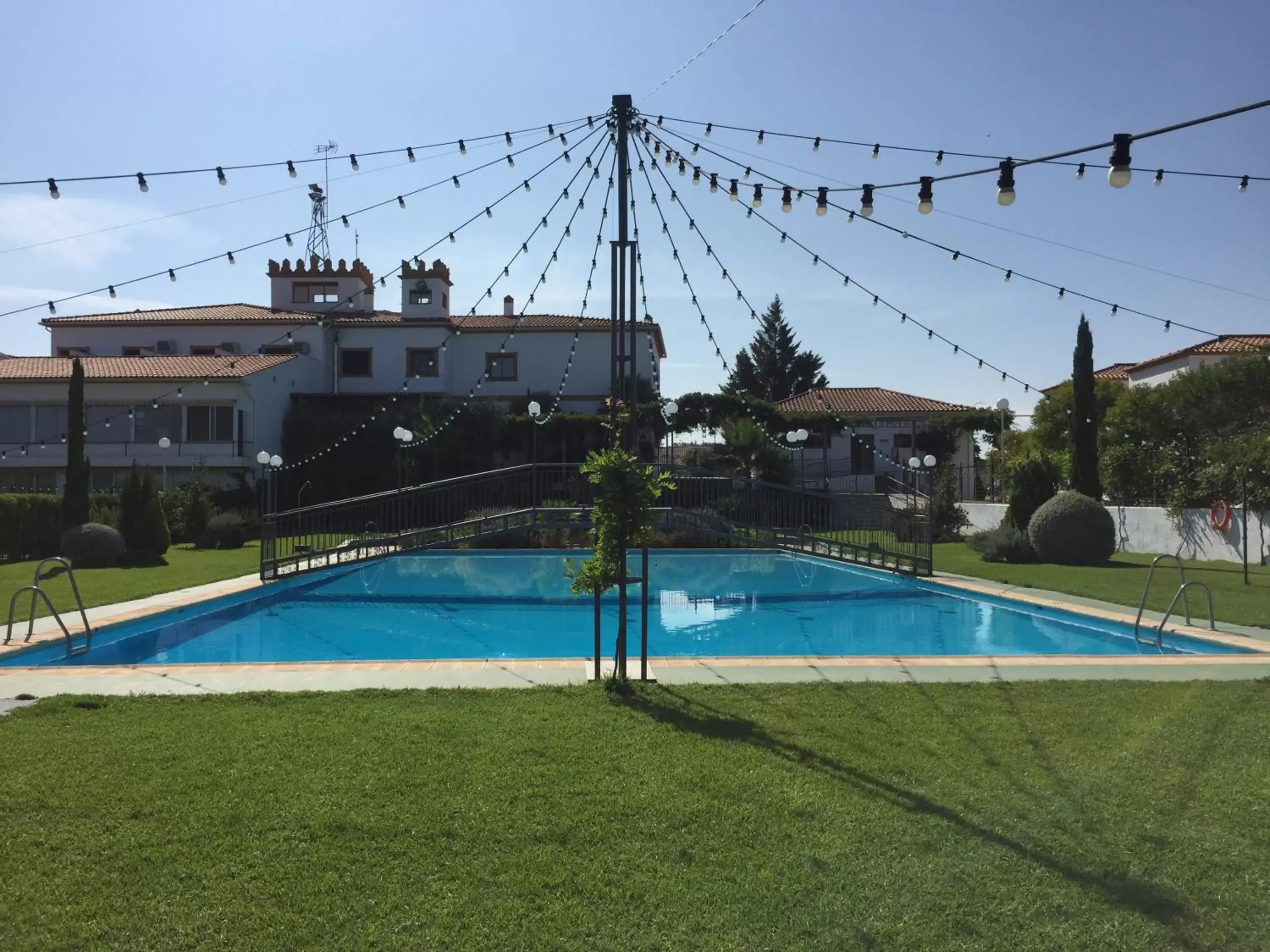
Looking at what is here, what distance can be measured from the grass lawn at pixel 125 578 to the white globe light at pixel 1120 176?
1230 centimetres

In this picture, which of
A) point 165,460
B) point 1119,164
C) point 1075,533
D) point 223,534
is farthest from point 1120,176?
point 165,460

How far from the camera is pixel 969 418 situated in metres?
33.4

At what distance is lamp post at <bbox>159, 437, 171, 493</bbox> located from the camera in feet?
89.2

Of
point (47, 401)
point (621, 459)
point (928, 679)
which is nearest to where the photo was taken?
point (621, 459)

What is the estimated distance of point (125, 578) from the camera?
619 inches

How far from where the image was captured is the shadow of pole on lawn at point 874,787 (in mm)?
3518

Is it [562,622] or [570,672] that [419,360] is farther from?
[570,672]

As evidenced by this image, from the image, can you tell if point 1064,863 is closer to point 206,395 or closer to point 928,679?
point 928,679

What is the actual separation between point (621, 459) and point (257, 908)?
13.6 feet

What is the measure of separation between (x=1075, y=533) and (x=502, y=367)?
21290 millimetres

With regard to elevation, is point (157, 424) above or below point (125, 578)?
above

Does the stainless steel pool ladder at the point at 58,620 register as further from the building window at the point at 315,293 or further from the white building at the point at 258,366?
the building window at the point at 315,293

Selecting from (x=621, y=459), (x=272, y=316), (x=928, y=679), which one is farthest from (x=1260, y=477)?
→ (x=272, y=316)

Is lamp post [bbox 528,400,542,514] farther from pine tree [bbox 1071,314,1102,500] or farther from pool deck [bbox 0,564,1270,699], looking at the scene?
pine tree [bbox 1071,314,1102,500]
